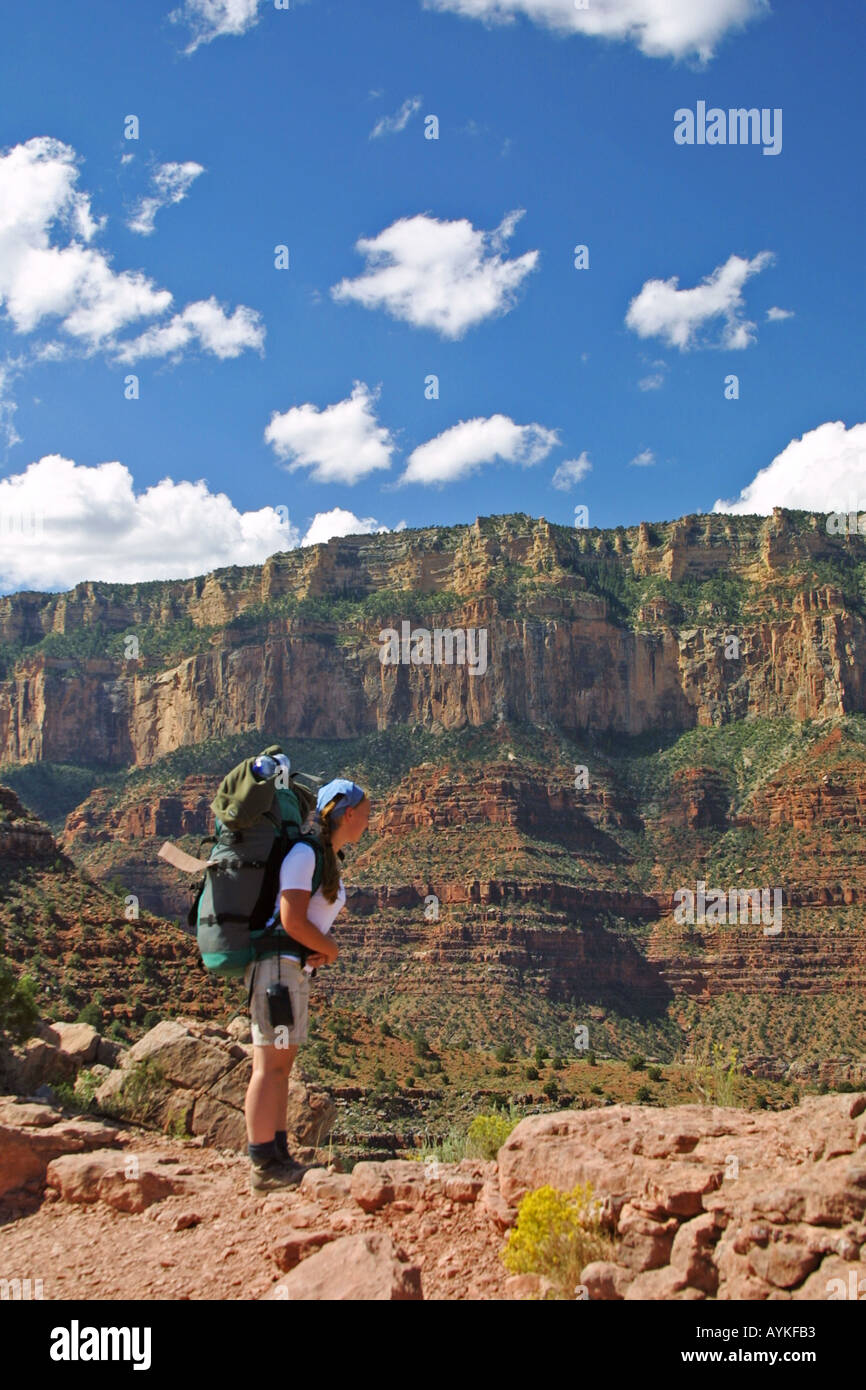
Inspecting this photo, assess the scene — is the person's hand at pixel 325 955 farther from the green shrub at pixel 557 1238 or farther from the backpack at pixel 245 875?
the green shrub at pixel 557 1238

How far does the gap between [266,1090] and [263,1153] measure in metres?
0.39

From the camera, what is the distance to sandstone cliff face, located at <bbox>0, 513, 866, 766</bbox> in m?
127

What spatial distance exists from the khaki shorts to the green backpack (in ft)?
0.26

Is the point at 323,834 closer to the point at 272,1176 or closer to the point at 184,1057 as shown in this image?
the point at 272,1176

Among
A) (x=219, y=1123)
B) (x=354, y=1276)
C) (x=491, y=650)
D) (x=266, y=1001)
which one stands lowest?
(x=219, y=1123)

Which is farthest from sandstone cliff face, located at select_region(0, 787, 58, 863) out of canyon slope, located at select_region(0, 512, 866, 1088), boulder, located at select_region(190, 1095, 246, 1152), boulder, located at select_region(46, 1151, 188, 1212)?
boulder, located at select_region(46, 1151, 188, 1212)

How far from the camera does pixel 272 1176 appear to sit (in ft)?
24.3

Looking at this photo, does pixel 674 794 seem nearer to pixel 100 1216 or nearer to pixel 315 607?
pixel 315 607

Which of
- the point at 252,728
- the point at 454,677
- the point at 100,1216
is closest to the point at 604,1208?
the point at 100,1216

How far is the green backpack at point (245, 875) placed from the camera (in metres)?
7.30

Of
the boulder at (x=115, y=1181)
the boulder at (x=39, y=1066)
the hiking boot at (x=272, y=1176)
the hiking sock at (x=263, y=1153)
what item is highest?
the hiking sock at (x=263, y=1153)

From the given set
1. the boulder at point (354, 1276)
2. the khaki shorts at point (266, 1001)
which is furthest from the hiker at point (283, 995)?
the boulder at point (354, 1276)
